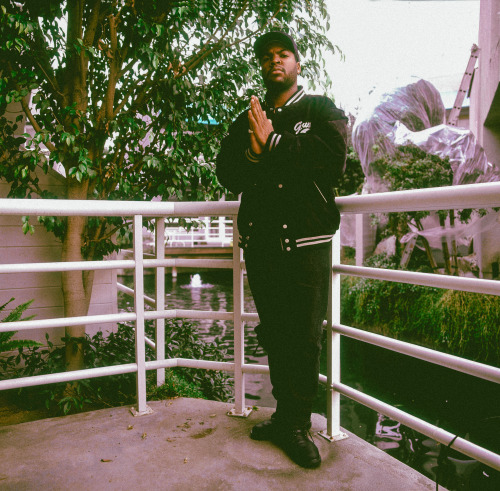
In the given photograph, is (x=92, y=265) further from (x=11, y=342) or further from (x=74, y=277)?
(x=74, y=277)

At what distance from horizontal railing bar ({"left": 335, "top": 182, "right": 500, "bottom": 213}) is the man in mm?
99

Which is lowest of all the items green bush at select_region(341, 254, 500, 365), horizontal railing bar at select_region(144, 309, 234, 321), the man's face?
green bush at select_region(341, 254, 500, 365)

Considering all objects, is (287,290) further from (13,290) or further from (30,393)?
(13,290)

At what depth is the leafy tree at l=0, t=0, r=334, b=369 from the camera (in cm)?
320

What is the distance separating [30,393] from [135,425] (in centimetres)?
173

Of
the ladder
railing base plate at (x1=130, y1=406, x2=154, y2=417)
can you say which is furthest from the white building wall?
the ladder

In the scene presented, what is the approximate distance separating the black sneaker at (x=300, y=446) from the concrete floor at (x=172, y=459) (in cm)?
3

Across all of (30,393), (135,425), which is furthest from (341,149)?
(30,393)

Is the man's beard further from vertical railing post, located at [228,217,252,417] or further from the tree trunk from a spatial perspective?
the tree trunk

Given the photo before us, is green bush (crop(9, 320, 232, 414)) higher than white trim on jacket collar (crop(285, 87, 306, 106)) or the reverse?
the reverse

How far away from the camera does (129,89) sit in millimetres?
3645

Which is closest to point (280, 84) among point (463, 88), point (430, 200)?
point (430, 200)

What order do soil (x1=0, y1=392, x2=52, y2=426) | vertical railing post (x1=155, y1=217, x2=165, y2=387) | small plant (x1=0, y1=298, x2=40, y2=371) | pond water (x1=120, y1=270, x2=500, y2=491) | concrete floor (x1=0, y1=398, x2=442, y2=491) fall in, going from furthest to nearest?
pond water (x1=120, y1=270, x2=500, y2=491)
soil (x1=0, y1=392, x2=52, y2=426)
small plant (x1=0, y1=298, x2=40, y2=371)
vertical railing post (x1=155, y1=217, x2=165, y2=387)
concrete floor (x1=0, y1=398, x2=442, y2=491)

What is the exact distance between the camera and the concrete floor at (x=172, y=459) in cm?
165
